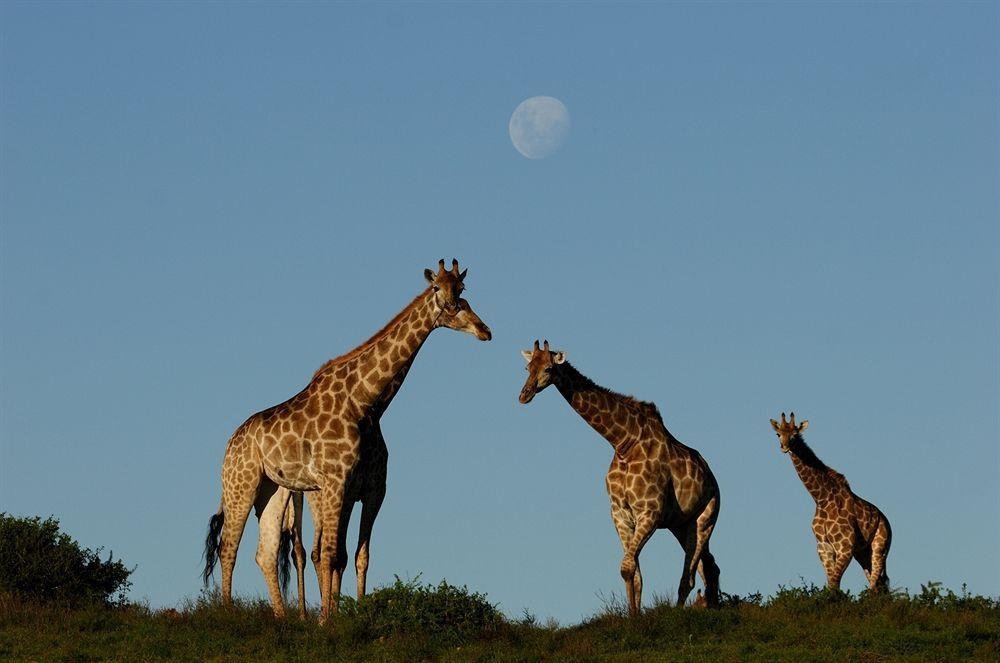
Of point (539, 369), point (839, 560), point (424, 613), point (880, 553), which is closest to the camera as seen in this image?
point (424, 613)

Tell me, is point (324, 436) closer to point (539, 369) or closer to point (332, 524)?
point (332, 524)

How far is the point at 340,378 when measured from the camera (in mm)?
23125

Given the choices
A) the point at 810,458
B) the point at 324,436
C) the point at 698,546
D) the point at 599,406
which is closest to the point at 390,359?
the point at 324,436

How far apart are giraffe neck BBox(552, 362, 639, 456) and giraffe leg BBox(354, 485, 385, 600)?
3.69 metres

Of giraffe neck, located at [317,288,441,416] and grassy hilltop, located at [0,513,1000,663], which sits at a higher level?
giraffe neck, located at [317,288,441,416]

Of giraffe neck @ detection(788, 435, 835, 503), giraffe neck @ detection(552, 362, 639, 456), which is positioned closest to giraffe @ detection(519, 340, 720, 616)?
giraffe neck @ detection(552, 362, 639, 456)

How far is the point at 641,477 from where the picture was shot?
22.8 m

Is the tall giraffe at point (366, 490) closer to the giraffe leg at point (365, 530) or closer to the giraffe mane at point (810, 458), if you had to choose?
the giraffe leg at point (365, 530)

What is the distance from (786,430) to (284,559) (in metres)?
10.9

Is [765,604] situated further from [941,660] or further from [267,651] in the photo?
[267,651]

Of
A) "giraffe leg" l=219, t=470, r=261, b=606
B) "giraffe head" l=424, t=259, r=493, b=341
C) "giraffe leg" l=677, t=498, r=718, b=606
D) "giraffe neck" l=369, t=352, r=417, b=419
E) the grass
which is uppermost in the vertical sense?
"giraffe head" l=424, t=259, r=493, b=341

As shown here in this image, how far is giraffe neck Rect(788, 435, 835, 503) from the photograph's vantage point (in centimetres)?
2828

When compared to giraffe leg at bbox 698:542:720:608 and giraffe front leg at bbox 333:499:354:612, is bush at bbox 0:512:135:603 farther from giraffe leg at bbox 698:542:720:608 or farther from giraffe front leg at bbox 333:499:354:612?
giraffe leg at bbox 698:542:720:608

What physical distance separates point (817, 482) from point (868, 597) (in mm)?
5585
